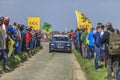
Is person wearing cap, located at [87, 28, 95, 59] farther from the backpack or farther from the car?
the car

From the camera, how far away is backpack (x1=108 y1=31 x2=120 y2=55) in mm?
16938

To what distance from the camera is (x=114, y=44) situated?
1705 cm

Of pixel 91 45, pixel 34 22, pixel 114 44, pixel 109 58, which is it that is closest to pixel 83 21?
pixel 91 45

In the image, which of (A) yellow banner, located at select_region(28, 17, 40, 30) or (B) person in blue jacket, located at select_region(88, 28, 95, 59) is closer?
(B) person in blue jacket, located at select_region(88, 28, 95, 59)

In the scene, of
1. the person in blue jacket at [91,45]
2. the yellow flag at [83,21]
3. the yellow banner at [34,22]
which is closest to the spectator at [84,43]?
the person in blue jacket at [91,45]

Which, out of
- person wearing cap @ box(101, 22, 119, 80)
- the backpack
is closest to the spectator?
person wearing cap @ box(101, 22, 119, 80)

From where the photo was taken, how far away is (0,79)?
19.4 metres

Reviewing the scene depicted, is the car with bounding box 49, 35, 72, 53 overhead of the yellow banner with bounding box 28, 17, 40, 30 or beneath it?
beneath

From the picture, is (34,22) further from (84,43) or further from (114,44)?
(114,44)

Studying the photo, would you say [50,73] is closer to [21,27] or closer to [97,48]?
[97,48]

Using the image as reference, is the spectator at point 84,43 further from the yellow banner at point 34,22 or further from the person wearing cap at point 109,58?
the yellow banner at point 34,22

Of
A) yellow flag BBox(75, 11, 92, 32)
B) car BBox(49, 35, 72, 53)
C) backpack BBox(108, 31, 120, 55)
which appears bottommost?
car BBox(49, 35, 72, 53)

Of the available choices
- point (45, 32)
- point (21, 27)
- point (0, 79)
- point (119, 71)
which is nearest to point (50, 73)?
point (0, 79)

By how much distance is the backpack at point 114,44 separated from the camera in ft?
55.6
